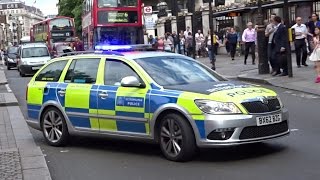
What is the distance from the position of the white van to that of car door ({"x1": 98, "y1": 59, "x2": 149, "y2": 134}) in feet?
70.6

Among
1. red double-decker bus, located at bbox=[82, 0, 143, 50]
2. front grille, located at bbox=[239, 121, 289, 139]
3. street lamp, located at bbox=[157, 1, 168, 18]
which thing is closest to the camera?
front grille, located at bbox=[239, 121, 289, 139]

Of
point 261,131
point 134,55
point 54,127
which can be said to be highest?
point 134,55

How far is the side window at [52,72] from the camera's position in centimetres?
929

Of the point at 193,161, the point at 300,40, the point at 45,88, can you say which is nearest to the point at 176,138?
the point at 193,161

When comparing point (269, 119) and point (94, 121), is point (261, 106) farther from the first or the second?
point (94, 121)

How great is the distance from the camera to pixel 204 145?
7.12m

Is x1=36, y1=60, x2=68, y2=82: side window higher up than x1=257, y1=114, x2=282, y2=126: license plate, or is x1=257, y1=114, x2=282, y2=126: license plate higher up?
x1=36, y1=60, x2=68, y2=82: side window

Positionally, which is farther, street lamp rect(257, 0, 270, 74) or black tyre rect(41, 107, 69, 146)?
street lamp rect(257, 0, 270, 74)

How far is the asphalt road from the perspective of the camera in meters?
6.61

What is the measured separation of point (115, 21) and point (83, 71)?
17636mm

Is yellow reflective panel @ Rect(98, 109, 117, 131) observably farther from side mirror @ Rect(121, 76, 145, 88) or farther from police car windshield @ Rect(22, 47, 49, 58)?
police car windshield @ Rect(22, 47, 49, 58)

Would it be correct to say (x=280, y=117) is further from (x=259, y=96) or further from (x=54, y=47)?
(x=54, y=47)

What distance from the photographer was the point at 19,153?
26.4 feet

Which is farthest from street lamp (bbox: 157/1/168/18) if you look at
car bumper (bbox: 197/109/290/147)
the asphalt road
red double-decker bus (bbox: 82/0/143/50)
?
car bumper (bbox: 197/109/290/147)
